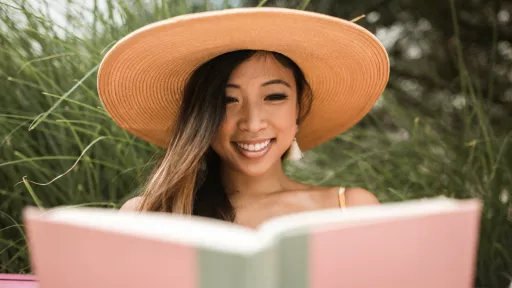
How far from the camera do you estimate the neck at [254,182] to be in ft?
4.73

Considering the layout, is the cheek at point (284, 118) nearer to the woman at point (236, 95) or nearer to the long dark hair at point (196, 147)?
the woman at point (236, 95)

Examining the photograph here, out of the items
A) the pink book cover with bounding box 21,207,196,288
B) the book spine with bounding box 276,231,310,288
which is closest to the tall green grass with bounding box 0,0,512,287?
the pink book cover with bounding box 21,207,196,288

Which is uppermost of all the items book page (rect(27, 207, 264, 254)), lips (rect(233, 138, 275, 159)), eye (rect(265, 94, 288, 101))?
eye (rect(265, 94, 288, 101))

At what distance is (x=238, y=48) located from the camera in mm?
1285

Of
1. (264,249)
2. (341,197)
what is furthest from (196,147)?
(264,249)

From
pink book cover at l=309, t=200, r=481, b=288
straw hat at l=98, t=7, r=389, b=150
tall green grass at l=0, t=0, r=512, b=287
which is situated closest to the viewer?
pink book cover at l=309, t=200, r=481, b=288

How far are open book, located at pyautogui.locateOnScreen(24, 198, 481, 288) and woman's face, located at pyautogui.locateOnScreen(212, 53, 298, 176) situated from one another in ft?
2.06

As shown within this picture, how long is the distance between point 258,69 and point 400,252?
27.9 inches

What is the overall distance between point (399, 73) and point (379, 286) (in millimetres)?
2082

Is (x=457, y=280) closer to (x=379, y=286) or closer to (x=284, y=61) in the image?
(x=379, y=286)

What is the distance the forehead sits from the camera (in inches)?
51.1

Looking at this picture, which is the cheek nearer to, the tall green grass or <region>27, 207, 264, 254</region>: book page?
the tall green grass

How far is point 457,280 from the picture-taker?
2.44 ft

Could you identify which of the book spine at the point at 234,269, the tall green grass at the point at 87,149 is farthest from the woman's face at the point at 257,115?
the book spine at the point at 234,269
